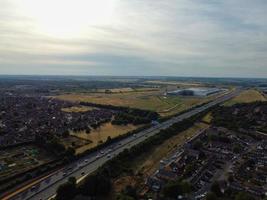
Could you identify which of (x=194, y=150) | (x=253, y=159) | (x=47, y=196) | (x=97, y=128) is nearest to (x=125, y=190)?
(x=47, y=196)

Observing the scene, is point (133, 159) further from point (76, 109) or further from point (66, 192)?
point (76, 109)

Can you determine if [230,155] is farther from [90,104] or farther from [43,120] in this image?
[90,104]

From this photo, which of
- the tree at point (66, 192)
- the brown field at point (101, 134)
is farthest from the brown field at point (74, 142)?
the tree at point (66, 192)

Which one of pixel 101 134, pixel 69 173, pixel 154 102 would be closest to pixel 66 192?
pixel 69 173

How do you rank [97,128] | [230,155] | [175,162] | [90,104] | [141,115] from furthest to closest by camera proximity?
[90,104], [141,115], [97,128], [230,155], [175,162]

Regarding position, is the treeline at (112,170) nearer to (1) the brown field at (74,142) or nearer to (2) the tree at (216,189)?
(2) the tree at (216,189)

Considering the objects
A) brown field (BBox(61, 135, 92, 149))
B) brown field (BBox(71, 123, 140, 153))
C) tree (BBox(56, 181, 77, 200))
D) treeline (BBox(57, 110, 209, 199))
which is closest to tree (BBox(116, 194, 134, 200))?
treeline (BBox(57, 110, 209, 199))
